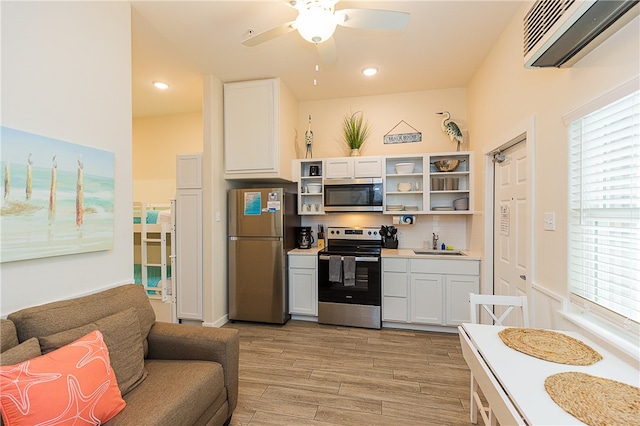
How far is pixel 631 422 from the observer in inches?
32.9

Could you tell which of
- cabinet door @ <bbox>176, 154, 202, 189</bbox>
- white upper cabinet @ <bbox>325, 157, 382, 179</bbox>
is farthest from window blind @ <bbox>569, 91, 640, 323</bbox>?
cabinet door @ <bbox>176, 154, 202, 189</bbox>

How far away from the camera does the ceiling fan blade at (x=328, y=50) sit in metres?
2.14

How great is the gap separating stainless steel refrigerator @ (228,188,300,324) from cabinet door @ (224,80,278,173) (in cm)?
34

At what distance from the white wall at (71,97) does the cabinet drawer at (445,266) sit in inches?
113

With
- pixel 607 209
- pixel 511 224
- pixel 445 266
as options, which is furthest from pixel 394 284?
pixel 607 209

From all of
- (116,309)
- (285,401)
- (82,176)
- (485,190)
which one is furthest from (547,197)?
(82,176)

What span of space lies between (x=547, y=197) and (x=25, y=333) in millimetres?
3027

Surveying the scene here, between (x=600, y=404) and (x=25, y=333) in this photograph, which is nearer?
(x=600, y=404)

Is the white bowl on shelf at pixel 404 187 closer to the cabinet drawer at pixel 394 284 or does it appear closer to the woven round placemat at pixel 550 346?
the cabinet drawer at pixel 394 284

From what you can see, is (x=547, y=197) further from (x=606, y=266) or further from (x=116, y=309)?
(x=116, y=309)

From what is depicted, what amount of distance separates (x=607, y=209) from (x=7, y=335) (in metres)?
2.88

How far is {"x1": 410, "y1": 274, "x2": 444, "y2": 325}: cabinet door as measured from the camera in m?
3.26

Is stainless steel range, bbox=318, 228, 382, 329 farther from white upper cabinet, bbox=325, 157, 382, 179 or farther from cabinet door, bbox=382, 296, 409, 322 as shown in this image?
white upper cabinet, bbox=325, 157, 382, 179

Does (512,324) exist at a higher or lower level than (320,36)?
lower
